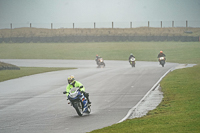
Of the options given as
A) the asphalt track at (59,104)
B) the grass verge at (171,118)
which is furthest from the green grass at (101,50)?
the grass verge at (171,118)

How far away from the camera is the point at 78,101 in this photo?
1409 centimetres

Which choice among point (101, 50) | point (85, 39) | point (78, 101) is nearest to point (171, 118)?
point (78, 101)

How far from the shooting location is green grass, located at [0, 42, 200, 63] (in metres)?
66.1

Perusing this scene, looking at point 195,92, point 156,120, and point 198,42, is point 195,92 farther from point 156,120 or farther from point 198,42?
point 198,42

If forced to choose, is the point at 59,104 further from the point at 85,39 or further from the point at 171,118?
the point at 85,39

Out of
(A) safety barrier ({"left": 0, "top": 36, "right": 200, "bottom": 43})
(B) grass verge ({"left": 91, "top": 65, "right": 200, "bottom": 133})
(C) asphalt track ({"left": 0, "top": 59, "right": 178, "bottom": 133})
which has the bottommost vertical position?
(C) asphalt track ({"left": 0, "top": 59, "right": 178, "bottom": 133})

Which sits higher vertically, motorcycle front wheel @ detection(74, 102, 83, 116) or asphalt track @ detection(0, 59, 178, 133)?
motorcycle front wheel @ detection(74, 102, 83, 116)

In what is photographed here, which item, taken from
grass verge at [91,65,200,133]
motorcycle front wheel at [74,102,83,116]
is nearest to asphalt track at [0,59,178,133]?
motorcycle front wheel at [74,102,83,116]

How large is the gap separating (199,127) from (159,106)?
5948 mm

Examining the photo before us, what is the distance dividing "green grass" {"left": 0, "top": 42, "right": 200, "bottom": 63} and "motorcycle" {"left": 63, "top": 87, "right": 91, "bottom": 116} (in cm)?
4924

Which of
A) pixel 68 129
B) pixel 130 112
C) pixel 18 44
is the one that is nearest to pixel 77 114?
pixel 130 112

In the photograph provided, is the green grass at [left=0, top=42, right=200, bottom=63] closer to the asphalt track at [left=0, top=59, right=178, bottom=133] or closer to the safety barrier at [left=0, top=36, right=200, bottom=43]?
the safety barrier at [left=0, top=36, right=200, bottom=43]

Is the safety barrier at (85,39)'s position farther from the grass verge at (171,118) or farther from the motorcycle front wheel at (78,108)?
the motorcycle front wheel at (78,108)

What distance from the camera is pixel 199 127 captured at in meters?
10.5
